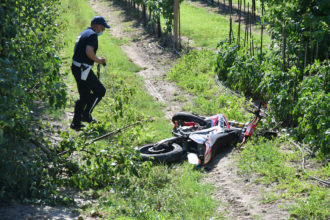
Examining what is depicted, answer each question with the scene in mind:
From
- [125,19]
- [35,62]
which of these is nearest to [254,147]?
[35,62]

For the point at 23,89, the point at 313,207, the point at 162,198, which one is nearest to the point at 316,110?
the point at 313,207

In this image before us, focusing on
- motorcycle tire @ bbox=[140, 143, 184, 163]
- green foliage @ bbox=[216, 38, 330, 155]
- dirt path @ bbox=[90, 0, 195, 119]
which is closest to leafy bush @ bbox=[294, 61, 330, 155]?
green foliage @ bbox=[216, 38, 330, 155]

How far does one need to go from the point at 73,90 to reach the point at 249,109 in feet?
15.3

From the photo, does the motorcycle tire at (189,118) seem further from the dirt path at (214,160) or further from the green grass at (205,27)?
the green grass at (205,27)

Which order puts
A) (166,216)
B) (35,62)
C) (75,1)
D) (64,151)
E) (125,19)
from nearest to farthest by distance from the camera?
(35,62) < (166,216) < (64,151) < (125,19) < (75,1)

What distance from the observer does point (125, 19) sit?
1061 inches

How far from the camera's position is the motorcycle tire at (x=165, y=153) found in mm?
7609

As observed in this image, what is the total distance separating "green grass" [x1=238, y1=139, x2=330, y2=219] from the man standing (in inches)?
123

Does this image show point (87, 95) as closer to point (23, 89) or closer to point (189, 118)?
point (189, 118)

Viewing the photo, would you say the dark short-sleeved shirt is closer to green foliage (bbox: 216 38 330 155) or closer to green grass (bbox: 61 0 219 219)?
green grass (bbox: 61 0 219 219)

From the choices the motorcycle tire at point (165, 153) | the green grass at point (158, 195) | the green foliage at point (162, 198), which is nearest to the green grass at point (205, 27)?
the motorcycle tire at point (165, 153)

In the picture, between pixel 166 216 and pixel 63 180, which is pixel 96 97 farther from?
pixel 166 216

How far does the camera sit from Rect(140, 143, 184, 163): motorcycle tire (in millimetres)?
7609

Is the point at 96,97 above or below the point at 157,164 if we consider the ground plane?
above
